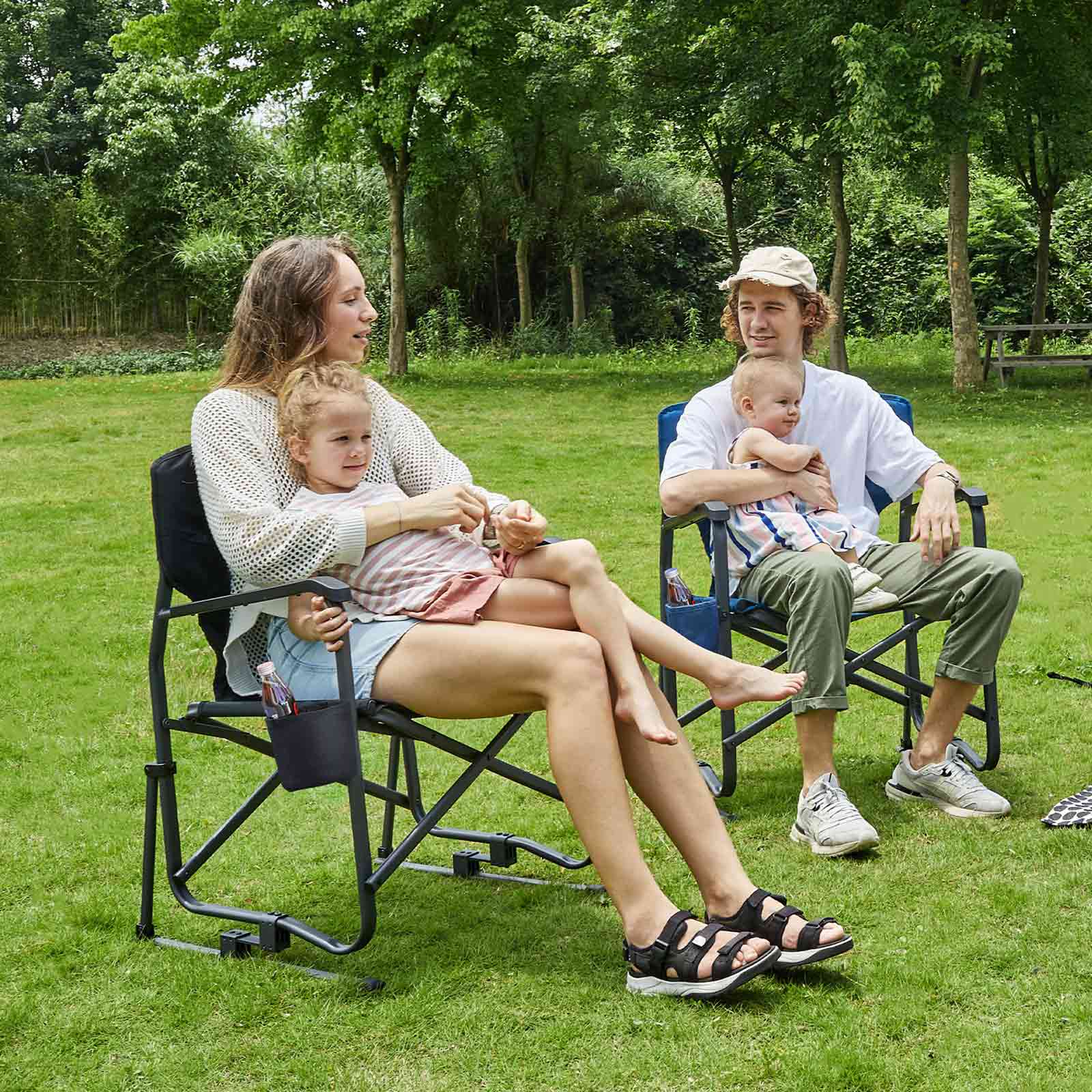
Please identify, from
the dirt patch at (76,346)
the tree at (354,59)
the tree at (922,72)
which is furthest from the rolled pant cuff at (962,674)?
the dirt patch at (76,346)

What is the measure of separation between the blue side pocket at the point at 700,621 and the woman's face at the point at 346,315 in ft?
3.29

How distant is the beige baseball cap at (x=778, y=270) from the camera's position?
3.52 meters

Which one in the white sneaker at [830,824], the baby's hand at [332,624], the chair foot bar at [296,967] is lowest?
the chair foot bar at [296,967]

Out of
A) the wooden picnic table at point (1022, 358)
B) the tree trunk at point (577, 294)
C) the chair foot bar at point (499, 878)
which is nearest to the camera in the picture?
the chair foot bar at point (499, 878)

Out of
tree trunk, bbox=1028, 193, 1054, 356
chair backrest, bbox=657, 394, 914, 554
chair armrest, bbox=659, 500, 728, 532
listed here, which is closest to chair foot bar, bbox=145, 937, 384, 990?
chair armrest, bbox=659, 500, 728, 532

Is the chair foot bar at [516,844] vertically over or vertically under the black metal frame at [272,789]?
under

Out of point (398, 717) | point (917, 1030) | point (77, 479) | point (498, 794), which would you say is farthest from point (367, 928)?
point (77, 479)

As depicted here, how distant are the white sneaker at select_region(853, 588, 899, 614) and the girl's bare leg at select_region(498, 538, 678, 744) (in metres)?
0.99

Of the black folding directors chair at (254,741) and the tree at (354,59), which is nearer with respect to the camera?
the black folding directors chair at (254,741)

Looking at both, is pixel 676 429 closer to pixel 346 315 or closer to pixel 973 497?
pixel 973 497

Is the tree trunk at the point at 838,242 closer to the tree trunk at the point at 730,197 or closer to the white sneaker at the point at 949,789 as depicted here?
the tree trunk at the point at 730,197

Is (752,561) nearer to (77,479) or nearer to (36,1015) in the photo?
(36,1015)

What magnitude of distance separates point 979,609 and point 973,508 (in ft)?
1.08

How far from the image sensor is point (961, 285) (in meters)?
13.5
